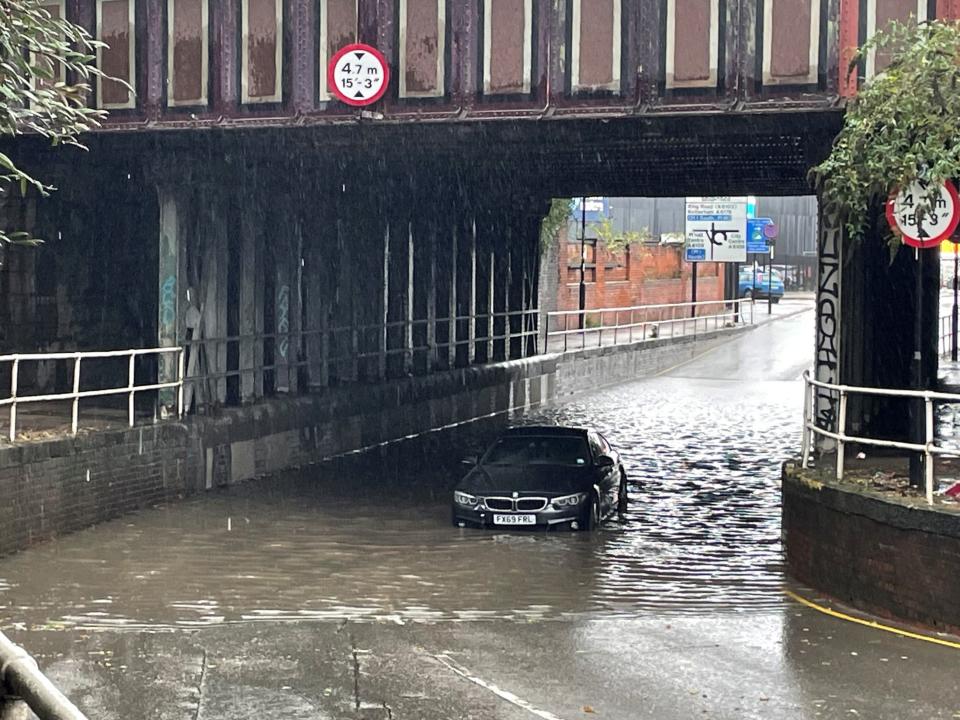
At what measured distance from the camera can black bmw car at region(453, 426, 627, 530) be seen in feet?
62.9

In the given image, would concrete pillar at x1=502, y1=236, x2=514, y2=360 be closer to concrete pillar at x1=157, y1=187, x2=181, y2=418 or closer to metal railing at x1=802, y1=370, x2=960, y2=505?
concrete pillar at x1=157, y1=187, x2=181, y2=418

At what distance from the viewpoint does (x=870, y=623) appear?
13703 millimetres

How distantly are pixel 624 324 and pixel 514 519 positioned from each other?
1443 inches

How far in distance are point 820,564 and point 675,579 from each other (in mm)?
1790

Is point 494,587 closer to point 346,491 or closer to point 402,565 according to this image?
point 402,565

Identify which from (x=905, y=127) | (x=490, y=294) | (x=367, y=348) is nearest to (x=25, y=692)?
(x=905, y=127)

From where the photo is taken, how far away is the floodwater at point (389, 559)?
47.6 feet

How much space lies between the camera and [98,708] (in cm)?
1062

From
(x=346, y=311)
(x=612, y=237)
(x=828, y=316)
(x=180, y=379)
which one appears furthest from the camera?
(x=612, y=237)

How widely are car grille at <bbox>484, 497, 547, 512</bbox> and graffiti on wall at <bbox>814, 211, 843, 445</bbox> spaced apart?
336 centimetres

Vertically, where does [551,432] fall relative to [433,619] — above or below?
above

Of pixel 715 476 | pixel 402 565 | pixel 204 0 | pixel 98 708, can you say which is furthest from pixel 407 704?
pixel 715 476

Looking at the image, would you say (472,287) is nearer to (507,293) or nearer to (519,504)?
(507,293)

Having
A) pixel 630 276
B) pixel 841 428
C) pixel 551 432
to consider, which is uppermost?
pixel 630 276
